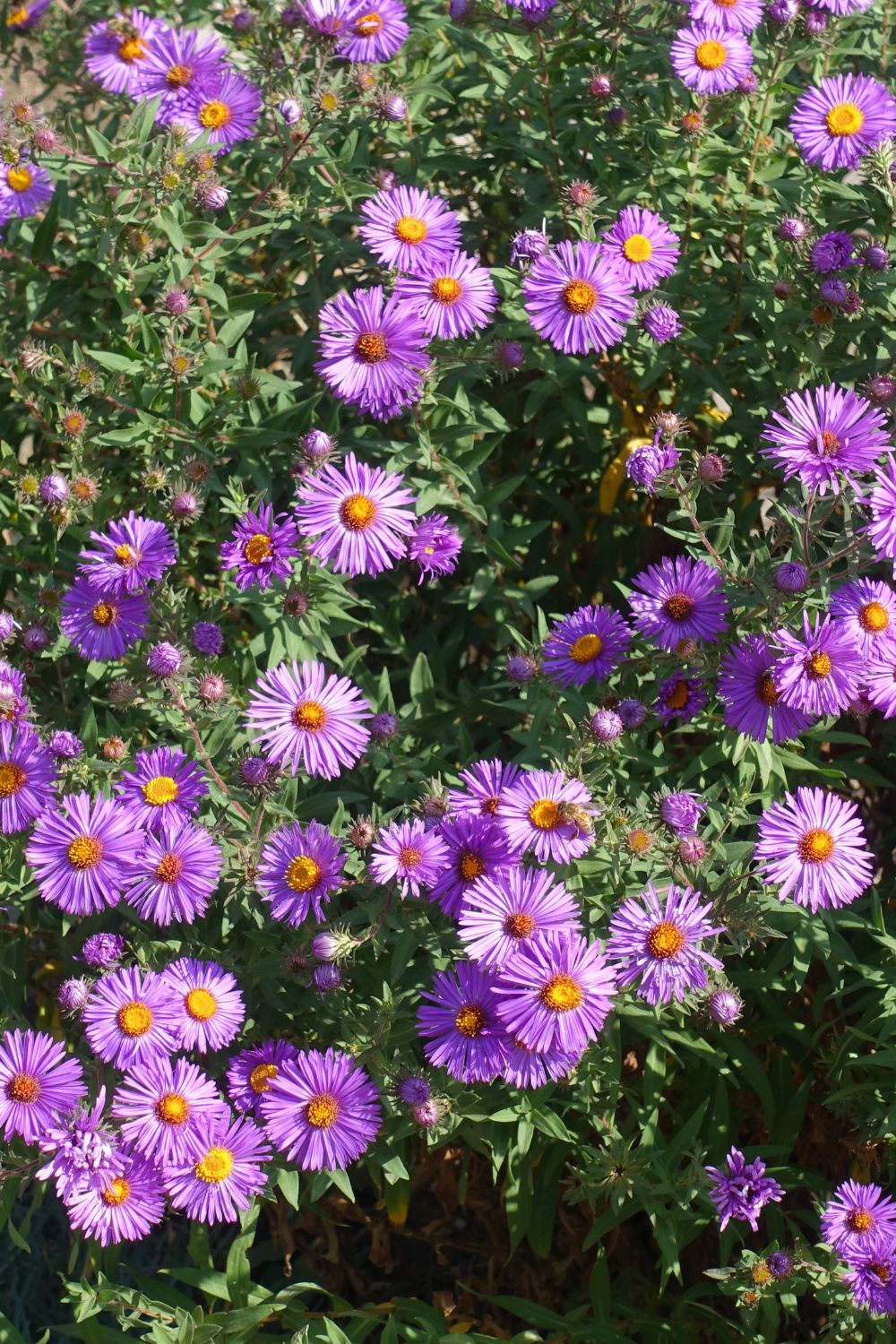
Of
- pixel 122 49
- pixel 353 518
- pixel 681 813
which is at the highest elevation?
pixel 122 49

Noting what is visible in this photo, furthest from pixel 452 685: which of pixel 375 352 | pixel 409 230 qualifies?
pixel 409 230

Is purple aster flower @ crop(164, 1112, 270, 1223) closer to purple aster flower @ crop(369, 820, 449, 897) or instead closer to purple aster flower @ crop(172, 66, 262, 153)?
purple aster flower @ crop(369, 820, 449, 897)

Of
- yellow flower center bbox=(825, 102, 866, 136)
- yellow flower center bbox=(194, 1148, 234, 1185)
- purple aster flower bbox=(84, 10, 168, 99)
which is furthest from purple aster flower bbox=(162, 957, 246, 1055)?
purple aster flower bbox=(84, 10, 168, 99)

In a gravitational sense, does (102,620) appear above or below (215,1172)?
above

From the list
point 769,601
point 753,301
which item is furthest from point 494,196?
point 769,601

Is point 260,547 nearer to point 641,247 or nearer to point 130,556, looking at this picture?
point 130,556

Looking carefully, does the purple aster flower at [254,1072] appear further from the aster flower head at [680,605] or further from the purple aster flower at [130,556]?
the aster flower head at [680,605]
